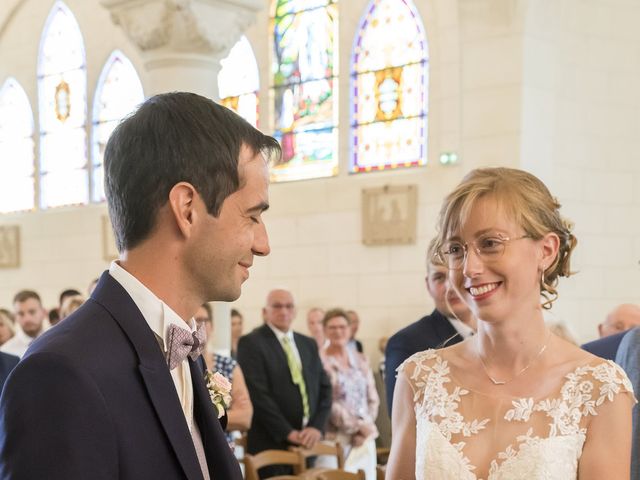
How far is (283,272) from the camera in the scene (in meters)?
11.6

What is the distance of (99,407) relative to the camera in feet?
4.93

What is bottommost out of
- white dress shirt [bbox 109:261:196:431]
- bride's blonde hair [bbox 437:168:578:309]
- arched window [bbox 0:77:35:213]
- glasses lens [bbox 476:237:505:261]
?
white dress shirt [bbox 109:261:196:431]

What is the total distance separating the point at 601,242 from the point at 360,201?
2.64 metres

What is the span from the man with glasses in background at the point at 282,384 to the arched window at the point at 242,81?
18.2 ft

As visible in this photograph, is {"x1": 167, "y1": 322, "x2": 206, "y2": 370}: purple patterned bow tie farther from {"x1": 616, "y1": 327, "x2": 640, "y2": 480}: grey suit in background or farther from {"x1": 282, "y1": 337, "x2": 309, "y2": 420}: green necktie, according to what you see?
{"x1": 282, "y1": 337, "x2": 309, "y2": 420}: green necktie

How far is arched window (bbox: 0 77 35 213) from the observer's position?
1496 centimetres

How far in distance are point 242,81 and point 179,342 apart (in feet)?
36.0

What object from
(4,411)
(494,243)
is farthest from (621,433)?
(4,411)

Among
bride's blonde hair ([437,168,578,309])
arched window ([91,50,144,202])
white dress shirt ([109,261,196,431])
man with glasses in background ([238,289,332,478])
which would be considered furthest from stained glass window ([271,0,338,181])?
white dress shirt ([109,261,196,431])

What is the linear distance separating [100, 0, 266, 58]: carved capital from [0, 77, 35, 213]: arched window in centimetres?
815

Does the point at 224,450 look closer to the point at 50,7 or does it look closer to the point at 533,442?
the point at 533,442

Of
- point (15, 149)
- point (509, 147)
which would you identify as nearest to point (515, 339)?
point (509, 147)

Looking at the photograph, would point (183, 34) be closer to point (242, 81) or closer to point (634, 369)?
point (634, 369)

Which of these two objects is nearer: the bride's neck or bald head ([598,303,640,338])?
the bride's neck
